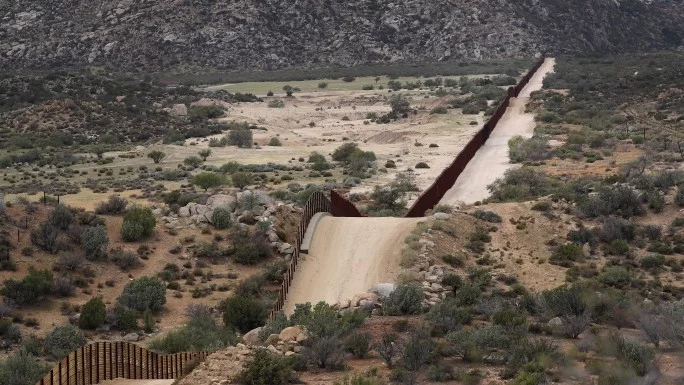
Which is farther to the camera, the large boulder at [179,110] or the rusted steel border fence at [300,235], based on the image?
the large boulder at [179,110]

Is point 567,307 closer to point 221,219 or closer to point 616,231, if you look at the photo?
point 616,231

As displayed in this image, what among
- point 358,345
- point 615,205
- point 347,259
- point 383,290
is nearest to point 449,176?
point 615,205

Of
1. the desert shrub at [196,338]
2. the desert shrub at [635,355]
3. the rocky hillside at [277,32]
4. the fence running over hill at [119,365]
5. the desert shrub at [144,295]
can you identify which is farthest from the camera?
the rocky hillside at [277,32]

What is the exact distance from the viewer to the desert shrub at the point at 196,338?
2023 centimetres

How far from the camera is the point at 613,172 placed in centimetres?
4250

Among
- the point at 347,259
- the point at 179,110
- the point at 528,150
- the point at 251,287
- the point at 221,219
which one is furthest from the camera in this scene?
the point at 179,110

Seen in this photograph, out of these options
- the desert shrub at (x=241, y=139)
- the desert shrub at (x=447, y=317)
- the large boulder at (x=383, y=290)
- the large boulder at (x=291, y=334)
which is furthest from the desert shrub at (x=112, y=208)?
the desert shrub at (x=241, y=139)

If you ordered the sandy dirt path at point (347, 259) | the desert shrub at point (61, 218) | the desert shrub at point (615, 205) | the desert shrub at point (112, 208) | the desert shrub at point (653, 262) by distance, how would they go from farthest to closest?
1. the desert shrub at point (112, 208)
2. the desert shrub at point (615, 205)
3. the desert shrub at point (61, 218)
4. the desert shrub at point (653, 262)
5. the sandy dirt path at point (347, 259)

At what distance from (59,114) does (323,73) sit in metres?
53.6

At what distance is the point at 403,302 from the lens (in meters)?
20.9

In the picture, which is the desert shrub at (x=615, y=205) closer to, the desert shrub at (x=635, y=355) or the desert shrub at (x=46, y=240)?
the desert shrub at (x=635, y=355)

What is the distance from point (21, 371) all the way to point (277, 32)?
376ft

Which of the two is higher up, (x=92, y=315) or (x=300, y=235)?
(x=92, y=315)

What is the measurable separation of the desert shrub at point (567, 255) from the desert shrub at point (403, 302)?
7.20m
